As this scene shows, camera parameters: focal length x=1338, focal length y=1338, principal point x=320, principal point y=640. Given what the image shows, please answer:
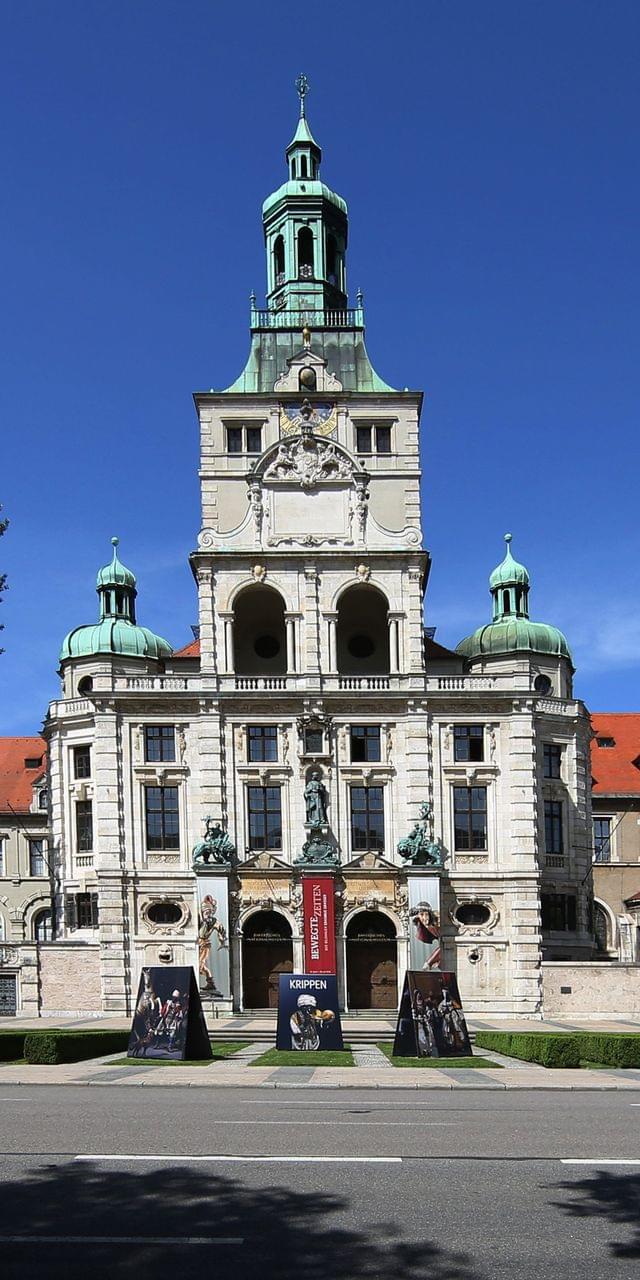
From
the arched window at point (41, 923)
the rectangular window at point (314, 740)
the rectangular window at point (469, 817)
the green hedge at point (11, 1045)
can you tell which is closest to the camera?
the green hedge at point (11, 1045)

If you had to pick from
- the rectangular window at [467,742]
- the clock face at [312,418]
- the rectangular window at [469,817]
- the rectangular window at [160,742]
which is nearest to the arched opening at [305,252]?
the clock face at [312,418]

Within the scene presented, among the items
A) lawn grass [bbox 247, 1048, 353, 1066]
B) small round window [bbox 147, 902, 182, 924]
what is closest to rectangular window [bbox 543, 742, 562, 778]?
small round window [bbox 147, 902, 182, 924]

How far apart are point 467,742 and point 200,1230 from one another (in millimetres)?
48929

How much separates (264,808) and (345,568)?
11.5 m

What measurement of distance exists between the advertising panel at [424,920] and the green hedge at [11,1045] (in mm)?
26223

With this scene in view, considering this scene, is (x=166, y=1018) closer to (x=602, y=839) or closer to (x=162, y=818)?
(x=162, y=818)

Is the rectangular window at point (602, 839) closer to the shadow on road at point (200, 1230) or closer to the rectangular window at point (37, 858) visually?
the rectangular window at point (37, 858)

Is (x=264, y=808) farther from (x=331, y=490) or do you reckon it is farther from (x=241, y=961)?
(x=331, y=490)

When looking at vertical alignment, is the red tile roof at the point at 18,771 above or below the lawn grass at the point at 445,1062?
above

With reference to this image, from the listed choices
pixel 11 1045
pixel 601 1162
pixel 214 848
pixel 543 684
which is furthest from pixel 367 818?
pixel 601 1162

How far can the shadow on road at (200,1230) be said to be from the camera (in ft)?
34.6

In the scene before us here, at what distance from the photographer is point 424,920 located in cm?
5719

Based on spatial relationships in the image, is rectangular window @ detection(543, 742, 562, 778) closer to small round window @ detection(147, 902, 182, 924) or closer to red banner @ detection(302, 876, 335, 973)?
red banner @ detection(302, 876, 335, 973)

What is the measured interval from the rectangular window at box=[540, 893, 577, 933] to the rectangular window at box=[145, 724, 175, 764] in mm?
18088
